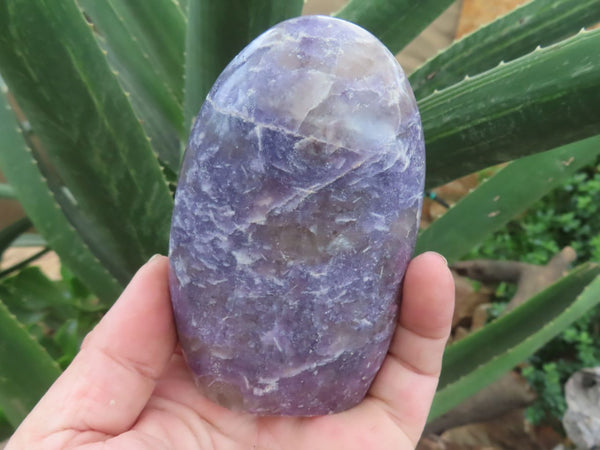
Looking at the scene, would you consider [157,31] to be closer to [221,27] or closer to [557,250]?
[221,27]

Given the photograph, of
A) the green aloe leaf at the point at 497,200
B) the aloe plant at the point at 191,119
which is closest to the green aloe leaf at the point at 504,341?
the aloe plant at the point at 191,119

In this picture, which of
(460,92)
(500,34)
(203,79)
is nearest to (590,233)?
(500,34)

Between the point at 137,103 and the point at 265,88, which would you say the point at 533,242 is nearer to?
the point at 137,103

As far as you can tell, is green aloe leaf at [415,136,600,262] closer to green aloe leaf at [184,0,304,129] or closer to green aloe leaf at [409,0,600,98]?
green aloe leaf at [409,0,600,98]

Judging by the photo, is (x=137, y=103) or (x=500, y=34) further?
(x=137, y=103)

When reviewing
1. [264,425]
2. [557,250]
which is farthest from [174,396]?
[557,250]
